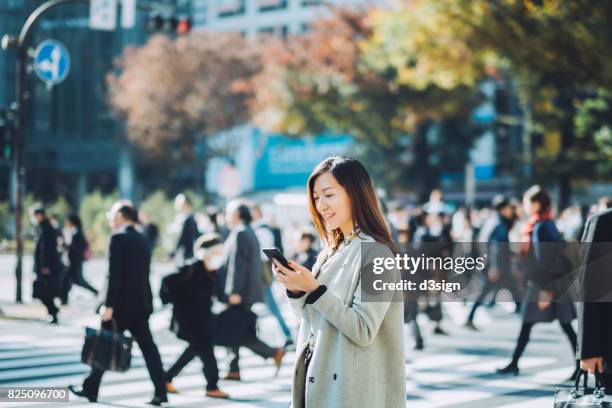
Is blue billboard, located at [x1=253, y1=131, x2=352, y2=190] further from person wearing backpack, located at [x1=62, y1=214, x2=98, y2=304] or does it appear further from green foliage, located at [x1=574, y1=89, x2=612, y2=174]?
person wearing backpack, located at [x1=62, y1=214, x2=98, y2=304]

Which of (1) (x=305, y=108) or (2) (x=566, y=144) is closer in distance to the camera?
(2) (x=566, y=144)

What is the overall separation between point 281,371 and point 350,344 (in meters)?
6.52

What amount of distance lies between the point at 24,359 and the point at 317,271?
7355 millimetres

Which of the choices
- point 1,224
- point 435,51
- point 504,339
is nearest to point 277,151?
point 1,224

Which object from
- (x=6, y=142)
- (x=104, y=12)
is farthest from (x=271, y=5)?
(x=6, y=142)

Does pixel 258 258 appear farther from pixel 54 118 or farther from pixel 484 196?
pixel 54 118

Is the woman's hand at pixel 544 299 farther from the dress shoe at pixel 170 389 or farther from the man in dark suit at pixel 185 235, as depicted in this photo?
the man in dark suit at pixel 185 235

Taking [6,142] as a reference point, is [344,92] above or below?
above

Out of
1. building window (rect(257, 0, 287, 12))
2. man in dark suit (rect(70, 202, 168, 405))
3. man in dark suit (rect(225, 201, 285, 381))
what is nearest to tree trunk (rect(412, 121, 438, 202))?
building window (rect(257, 0, 287, 12))

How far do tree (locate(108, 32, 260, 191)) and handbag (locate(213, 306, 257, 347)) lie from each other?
33.5 metres

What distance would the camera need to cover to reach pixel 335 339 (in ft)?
12.1

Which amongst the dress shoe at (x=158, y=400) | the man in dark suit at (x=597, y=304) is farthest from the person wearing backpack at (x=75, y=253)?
the man in dark suit at (x=597, y=304)

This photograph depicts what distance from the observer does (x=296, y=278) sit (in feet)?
A: 11.7

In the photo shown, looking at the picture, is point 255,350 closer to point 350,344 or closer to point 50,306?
point 50,306
